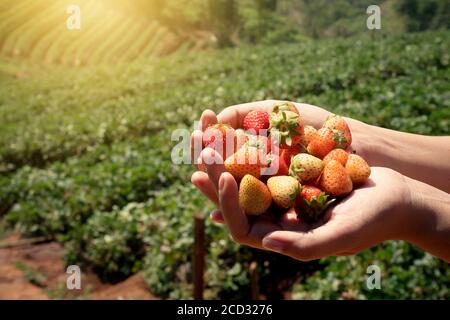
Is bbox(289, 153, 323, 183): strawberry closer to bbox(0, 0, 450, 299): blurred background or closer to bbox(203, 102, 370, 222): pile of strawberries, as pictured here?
bbox(203, 102, 370, 222): pile of strawberries

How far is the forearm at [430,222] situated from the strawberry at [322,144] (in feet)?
1.45

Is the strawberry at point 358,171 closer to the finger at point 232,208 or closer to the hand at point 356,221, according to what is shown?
the hand at point 356,221

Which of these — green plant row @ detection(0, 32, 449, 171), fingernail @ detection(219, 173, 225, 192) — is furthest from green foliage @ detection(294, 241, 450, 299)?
green plant row @ detection(0, 32, 449, 171)

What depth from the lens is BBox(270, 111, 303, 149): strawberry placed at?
2.03m

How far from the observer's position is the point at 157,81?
13.6 meters

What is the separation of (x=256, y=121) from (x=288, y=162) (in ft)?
0.84

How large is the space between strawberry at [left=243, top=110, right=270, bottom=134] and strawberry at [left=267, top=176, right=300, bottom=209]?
1.13 feet

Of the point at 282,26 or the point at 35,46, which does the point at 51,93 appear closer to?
the point at 35,46

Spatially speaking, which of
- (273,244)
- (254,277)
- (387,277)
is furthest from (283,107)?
(387,277)

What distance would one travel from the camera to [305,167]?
192cm

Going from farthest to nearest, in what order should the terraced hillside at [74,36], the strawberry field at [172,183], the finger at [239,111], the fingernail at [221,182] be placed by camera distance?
the terraced hillside at [74,36] → the strawberry field at [172,183] → the finger at [239,111] → the fingernail at [221,182]

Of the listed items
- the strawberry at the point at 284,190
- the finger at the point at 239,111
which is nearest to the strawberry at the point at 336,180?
the strawberry at the point at 284,190

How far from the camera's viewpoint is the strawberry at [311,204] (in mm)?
1769

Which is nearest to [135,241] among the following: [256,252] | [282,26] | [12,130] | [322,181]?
[256,252]
